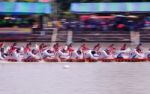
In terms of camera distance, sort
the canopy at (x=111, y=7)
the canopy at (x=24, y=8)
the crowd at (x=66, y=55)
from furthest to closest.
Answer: the canopy at (x=111, y=7) → the canopy at (x=24, y=8) → the crowd at (x=66, y=55)

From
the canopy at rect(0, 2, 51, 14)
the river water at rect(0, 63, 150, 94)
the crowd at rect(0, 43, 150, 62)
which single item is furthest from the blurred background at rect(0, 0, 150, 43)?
the river water at rect(0, 63, 150, 94)

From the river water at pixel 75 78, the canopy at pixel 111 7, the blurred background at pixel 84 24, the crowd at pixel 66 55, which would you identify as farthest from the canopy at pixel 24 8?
the river water at pixel 75 78

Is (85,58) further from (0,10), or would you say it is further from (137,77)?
(0,10)

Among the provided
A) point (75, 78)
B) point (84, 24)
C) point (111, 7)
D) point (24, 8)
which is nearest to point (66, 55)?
point (75, 78)

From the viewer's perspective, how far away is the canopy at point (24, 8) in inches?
1354

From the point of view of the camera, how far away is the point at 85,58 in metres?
25.8

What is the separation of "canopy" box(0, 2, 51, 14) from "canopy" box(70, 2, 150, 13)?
5.81ft

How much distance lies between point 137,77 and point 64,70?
10.8 feet

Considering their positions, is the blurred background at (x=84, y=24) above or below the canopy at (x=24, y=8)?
below

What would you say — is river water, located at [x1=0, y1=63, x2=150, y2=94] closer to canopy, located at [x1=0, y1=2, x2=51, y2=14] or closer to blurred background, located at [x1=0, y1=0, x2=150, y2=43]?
blurred background, located at [x1=0, y1=0, x2=150, y2=43]

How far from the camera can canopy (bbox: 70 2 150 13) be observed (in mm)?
34834

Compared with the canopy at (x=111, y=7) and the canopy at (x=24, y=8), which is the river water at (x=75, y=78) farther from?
the canopy at (x=111, y=7)

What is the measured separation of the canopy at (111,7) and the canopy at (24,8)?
1.77 m

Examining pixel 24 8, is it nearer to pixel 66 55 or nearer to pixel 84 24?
pixel 84 24
